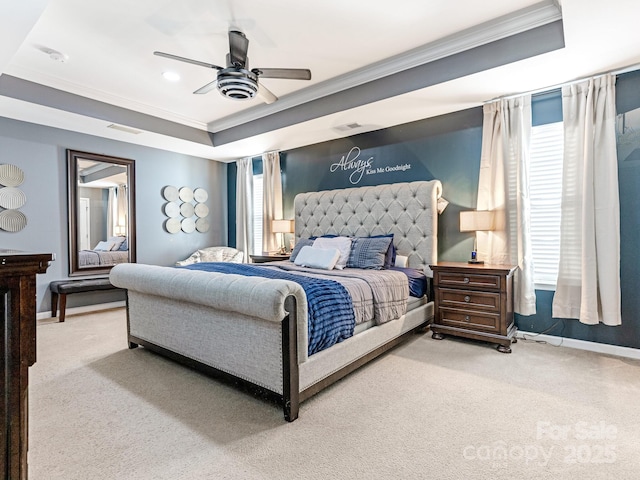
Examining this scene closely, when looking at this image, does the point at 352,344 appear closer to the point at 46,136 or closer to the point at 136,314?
the point at 136,314

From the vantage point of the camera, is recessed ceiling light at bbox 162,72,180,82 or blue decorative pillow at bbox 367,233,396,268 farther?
blue decorative pillow at bbox 367,233,396,268

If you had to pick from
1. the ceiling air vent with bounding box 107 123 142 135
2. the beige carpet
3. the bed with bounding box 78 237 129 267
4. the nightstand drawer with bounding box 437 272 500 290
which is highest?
the ceiling air vent with bounding box 107 123 142 135

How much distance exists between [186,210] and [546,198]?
5350 mm

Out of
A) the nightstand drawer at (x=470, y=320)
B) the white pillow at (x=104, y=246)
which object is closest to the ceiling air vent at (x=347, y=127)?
the nightstand drawer at (x=470, y=320)

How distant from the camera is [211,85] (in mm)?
2984

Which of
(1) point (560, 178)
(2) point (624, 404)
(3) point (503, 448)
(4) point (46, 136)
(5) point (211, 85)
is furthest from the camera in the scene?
(4) point (46, 136)

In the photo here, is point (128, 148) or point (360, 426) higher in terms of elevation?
point (128, 148)

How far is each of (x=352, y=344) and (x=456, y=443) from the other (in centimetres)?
93

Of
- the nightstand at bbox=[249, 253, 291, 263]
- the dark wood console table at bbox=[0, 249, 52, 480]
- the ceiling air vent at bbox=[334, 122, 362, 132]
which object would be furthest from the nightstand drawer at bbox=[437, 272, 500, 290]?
the dark wood console table at bbox=[0, 249, 52, 480]

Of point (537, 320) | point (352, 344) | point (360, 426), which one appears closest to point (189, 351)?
point (352, 344)

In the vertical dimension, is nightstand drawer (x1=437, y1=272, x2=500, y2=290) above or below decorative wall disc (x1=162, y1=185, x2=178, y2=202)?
below

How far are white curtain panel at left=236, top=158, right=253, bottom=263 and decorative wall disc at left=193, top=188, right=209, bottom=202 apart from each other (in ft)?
1.99

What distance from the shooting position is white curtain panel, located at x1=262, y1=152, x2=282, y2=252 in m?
5.76

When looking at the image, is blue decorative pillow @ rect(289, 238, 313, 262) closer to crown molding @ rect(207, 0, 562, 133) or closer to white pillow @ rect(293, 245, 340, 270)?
white pillow @ rect(293, 245, 340, 270)
